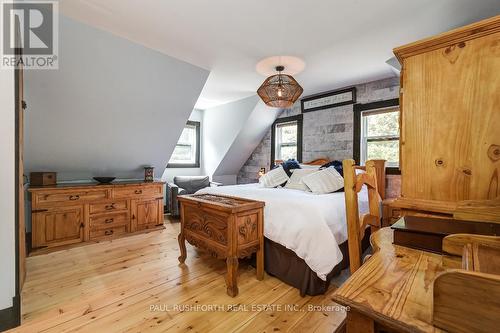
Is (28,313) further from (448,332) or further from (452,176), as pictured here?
(452,176)

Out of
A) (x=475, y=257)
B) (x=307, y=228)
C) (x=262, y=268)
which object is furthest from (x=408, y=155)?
(x=262, y=268)

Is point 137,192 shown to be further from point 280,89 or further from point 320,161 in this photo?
point 320,161

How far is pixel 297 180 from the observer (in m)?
3.18

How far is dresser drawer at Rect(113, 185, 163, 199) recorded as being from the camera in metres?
3.45

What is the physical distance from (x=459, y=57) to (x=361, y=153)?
290 centimetres

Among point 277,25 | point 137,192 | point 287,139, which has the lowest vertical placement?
point 137,192

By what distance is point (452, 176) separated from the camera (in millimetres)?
1017

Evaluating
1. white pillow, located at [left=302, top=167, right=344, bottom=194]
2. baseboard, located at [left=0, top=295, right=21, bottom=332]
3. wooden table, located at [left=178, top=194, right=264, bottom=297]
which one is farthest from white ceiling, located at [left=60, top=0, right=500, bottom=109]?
baseboard, located at [left=0, top=295, right=21, bottom=332]

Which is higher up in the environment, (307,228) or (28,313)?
(307,228)

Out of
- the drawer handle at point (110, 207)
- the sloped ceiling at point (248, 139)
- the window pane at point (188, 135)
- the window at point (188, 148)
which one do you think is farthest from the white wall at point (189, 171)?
the drawer handle at point (110, 207)

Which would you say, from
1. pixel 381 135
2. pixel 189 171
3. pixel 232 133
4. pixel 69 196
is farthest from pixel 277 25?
pixel 189 171

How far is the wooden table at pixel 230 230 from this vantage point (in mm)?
1941

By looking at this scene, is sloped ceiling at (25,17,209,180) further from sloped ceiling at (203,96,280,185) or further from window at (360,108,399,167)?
window at (360,108,399,167)

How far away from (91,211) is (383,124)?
15.2 ft
